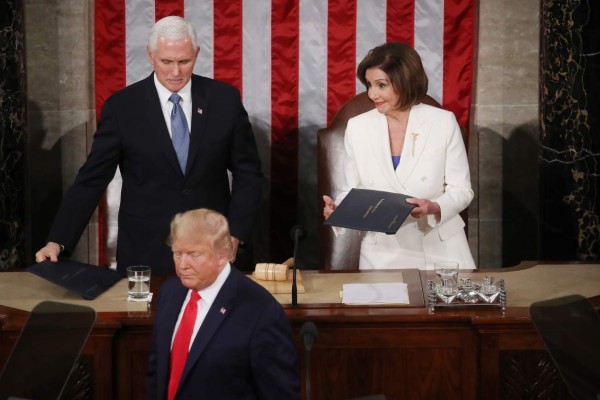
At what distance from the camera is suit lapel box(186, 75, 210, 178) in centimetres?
513

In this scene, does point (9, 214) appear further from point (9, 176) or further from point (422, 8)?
point (422, 8)

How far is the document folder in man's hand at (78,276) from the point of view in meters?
4.52

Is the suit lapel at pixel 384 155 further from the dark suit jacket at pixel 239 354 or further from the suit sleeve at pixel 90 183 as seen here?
the dark suit jacket at pixel 239 354

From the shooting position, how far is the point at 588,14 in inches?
241

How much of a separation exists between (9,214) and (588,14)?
3468mm

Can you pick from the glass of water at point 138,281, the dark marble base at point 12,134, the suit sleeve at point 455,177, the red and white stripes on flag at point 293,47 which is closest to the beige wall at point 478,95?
the red and white stripes on flag at point 293,47

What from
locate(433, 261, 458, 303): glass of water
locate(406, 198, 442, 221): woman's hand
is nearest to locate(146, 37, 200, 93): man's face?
locate(406, 198, 442, 221): woman's hand

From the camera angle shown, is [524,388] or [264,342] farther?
[524,388]

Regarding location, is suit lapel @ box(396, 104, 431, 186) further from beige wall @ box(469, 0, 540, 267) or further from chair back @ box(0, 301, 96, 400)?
chair back @ box(0, 301, 96, 400)

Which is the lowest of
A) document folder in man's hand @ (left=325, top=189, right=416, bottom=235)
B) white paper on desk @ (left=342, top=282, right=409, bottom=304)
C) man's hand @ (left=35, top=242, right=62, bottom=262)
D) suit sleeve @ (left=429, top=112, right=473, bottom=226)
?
white paper on desk @ (left=342, top=282, right=409, bottom=304)

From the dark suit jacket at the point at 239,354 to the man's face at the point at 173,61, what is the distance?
5.54 ft

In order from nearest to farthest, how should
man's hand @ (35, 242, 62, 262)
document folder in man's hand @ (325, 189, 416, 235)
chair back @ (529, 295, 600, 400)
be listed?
1. chair back @ (529, 295, 600, 400)
2. document folder in man's hand @ (325, 189, 416, 235)
3. man's hand @ (35, 242, 62, 262)

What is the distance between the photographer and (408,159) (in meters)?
5.18

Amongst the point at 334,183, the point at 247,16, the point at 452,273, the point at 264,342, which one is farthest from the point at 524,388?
the point at 247,16
